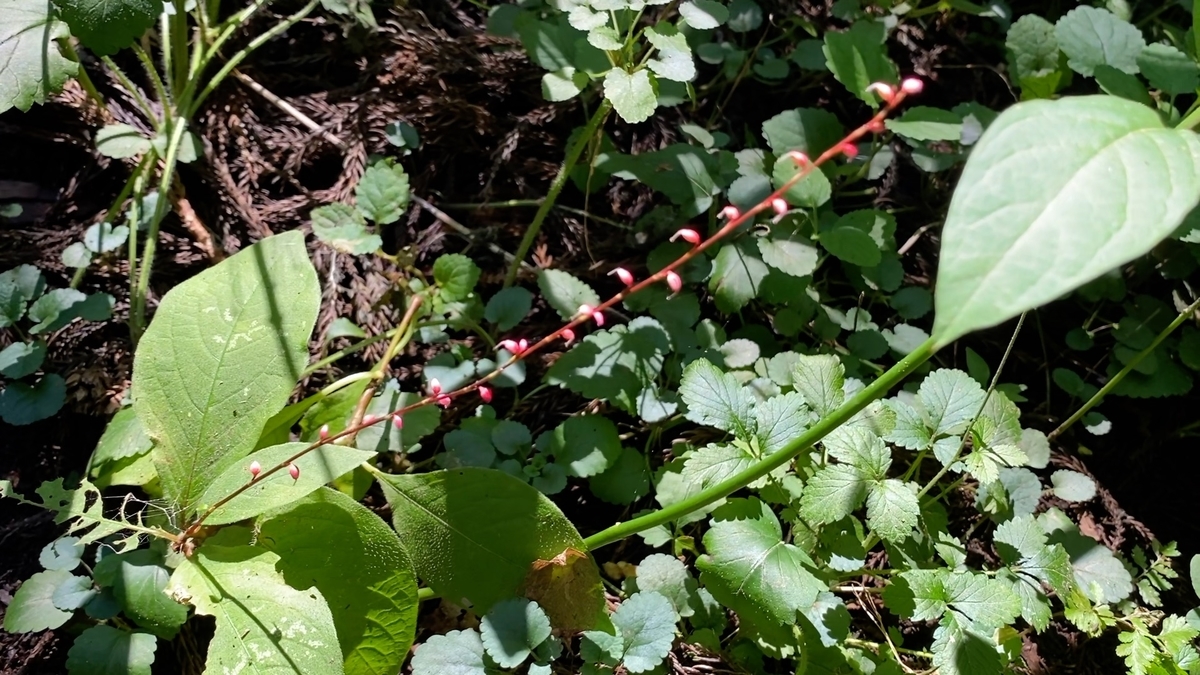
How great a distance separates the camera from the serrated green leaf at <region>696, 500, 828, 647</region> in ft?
4.40

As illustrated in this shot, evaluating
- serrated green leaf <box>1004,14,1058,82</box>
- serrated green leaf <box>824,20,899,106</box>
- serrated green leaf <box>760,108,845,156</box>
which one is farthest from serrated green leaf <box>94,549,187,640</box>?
serrated green leaf <box>1004,14,1058,82</box>

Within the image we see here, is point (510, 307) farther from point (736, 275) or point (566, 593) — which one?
point (566, 593)

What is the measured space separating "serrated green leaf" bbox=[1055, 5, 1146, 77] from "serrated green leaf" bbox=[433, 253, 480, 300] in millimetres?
1506

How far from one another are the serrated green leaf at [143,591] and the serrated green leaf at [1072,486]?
180 centimetres

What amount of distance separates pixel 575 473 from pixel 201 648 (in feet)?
2.59

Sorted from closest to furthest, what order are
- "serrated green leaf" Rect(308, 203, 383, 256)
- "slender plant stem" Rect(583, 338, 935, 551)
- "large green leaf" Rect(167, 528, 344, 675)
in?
"slender plant stem" Rect(583, 338, 935, 551) → "large green leaf" Rect(167, 528, 344, 675) → "serrated green leaf" Rect(308, 203, 383, 256)

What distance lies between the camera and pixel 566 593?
1405mm

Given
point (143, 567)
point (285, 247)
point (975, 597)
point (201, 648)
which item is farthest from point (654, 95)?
point (201, 648)

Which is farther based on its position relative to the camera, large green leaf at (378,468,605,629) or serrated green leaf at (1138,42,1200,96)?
serrated green leaf at (1138,42,1200,96)

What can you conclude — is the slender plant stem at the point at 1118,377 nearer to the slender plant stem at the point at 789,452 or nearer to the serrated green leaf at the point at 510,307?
the slender plant stem at the point at 789,452

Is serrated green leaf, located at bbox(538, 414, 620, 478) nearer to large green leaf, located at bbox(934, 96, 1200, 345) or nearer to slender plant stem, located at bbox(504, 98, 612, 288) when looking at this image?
slender plant stem, located at bbox(504, 98, 612, 288)

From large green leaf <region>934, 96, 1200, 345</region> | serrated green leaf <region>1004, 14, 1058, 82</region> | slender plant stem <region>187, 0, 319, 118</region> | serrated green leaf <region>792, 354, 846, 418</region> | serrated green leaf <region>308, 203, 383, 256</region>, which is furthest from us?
serrated green leaf <region>1004, 14, 1058, 82</region>

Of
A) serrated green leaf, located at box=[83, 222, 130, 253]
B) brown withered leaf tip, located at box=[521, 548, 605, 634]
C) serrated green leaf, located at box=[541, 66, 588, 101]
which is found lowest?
brown withered leaf tip, located at box=[521, 548, 605, 634]

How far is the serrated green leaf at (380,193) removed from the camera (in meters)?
1.74
